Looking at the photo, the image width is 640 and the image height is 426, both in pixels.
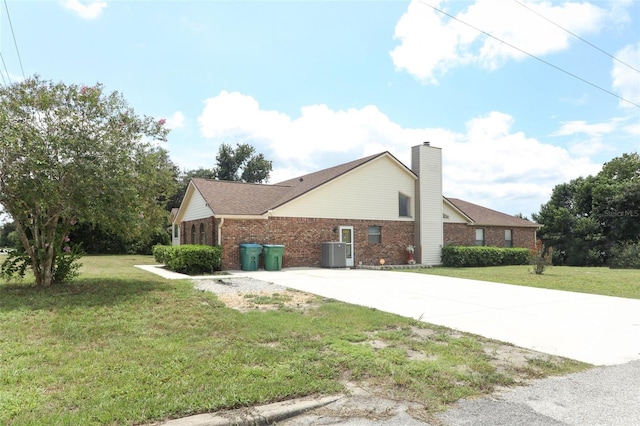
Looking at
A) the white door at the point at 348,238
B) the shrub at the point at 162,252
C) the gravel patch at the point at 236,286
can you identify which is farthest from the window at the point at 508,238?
the shrub at the point at 162,252

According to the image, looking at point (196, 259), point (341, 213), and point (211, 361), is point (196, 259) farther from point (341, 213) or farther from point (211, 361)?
point (211, 361)

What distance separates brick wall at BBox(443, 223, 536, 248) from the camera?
23.9 meters

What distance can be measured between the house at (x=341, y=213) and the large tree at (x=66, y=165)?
6.99 metres

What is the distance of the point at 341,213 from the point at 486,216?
1142 centimetres

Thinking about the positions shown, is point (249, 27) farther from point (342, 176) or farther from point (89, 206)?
point (342, 176)

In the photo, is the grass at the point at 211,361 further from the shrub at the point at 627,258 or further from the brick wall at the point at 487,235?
the shrub at the point at 627,258

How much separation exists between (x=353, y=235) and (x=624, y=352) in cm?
1527

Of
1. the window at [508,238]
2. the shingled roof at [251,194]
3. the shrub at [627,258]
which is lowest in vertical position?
the shrub at [627,258]

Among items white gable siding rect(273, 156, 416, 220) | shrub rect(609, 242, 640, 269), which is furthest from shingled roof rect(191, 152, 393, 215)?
shrub rect(609, 242, 640, 269)

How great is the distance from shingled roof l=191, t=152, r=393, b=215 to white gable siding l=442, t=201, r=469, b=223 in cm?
539

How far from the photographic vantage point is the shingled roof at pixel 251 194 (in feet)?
60.3

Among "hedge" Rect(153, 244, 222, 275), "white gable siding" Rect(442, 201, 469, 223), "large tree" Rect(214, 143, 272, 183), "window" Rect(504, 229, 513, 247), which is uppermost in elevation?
"large tree" Rect(214, 143, 272, 183)

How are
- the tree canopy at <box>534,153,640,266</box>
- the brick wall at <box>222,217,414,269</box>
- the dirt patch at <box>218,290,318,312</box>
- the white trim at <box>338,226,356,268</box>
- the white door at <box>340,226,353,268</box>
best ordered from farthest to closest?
the tree canopy at <box>534,153,640,266</box> < the white door at <box>340,226,353,268</box> < the white trim at <box>338,226,356,268</box> < the brick wall at <box>222,217,414,269</box> < the dirt patch at <box>218,290,318,312</box>

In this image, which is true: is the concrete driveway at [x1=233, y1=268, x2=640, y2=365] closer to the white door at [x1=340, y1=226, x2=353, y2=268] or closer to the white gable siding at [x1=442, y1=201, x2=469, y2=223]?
the white door at [x1=340, y1=226, x2=353, y2=268]
